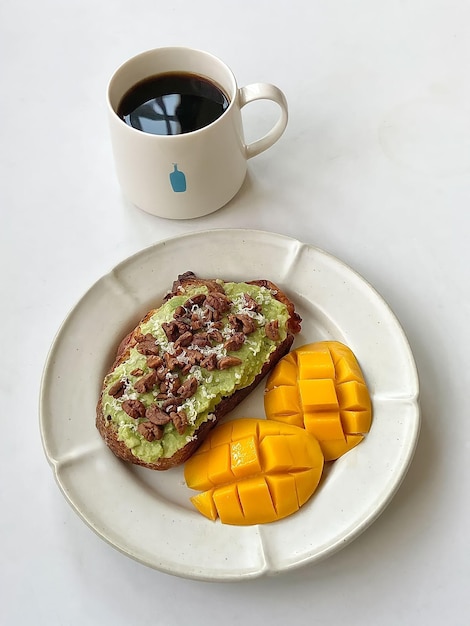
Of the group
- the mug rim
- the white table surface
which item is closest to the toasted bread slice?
the white table surface

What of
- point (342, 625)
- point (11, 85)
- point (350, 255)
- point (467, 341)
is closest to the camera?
point (342, 625)

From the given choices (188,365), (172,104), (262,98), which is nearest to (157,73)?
(172,104)

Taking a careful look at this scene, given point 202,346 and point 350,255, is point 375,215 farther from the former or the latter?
point 202,346

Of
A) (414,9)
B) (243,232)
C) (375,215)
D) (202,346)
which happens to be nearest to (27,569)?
(202,346)

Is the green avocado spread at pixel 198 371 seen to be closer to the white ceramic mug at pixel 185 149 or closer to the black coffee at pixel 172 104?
the white ceramic mug at pixel 185 149

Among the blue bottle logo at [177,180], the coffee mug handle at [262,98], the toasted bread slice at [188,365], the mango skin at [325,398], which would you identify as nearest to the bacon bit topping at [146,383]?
the toasted bread slice at [188,365]

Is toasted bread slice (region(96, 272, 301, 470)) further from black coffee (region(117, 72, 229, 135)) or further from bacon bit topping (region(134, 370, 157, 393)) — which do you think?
black coffee (region(117, 72, 229, 135))
